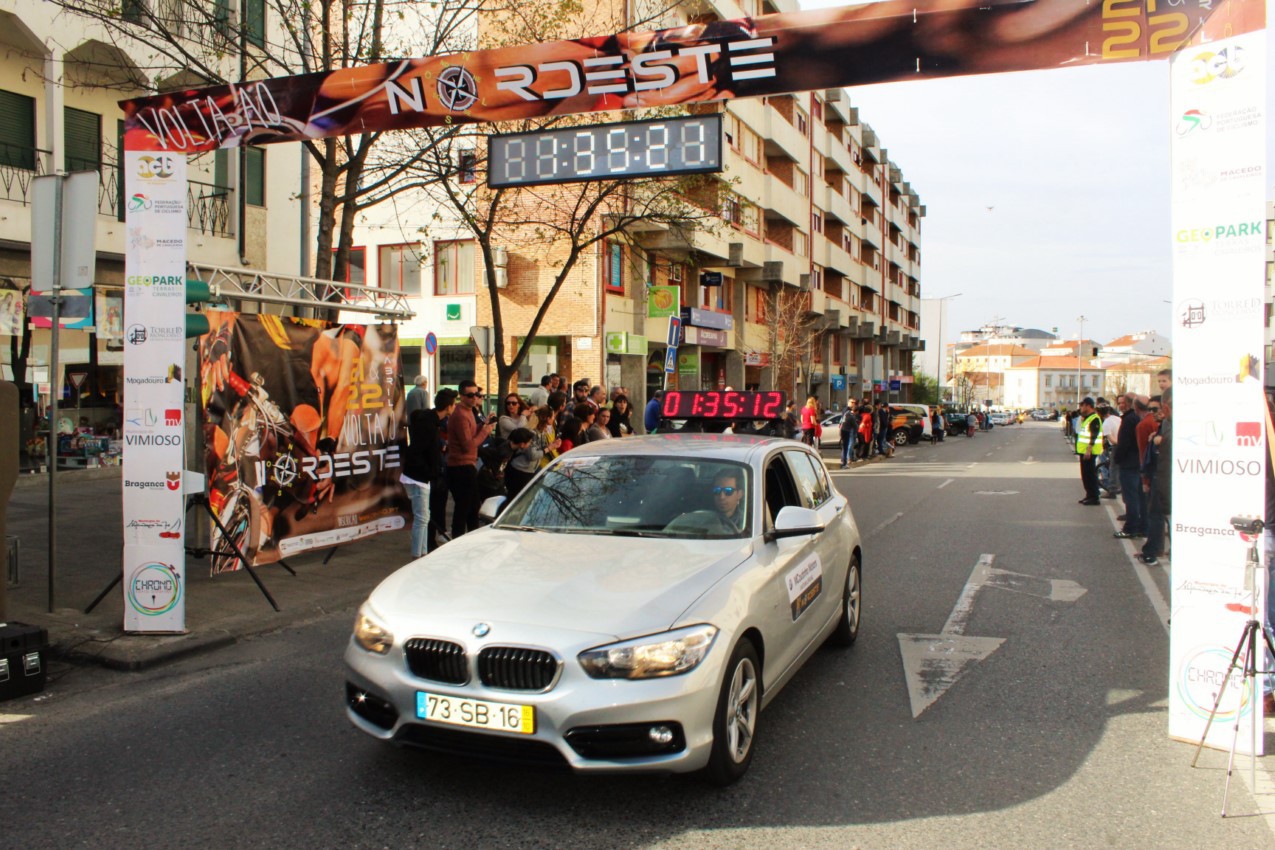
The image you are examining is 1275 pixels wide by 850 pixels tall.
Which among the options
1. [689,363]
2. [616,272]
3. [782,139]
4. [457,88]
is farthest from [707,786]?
[782,139]

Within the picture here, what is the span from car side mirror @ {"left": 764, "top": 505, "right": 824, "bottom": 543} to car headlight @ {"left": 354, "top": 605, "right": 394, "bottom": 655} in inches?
78.1

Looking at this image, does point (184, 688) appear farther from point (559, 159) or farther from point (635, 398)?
point (635, 398)

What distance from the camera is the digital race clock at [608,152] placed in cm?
823

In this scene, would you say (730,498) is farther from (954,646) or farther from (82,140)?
(82,140)

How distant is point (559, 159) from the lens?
8703 mm

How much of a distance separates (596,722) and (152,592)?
457cm

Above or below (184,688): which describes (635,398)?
above

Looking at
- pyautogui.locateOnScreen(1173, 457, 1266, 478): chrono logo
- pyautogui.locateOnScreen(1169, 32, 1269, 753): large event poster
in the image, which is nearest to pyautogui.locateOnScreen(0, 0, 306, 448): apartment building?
pyautogui.locateOnScreen(1169, 32, 1269, 753): large event poster

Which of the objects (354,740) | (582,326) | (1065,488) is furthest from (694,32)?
(582,326)

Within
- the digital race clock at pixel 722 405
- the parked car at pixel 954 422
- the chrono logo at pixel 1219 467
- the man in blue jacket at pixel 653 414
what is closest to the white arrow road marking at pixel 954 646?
the chrono logo at pixel 1219 467

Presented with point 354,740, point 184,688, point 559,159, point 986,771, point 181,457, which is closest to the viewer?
point 986,771

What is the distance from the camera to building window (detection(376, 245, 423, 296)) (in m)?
32.5

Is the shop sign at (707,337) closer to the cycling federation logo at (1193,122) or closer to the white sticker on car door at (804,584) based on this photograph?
the white sticker on car door at (804,584)

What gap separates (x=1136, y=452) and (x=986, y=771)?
9.28 meters
